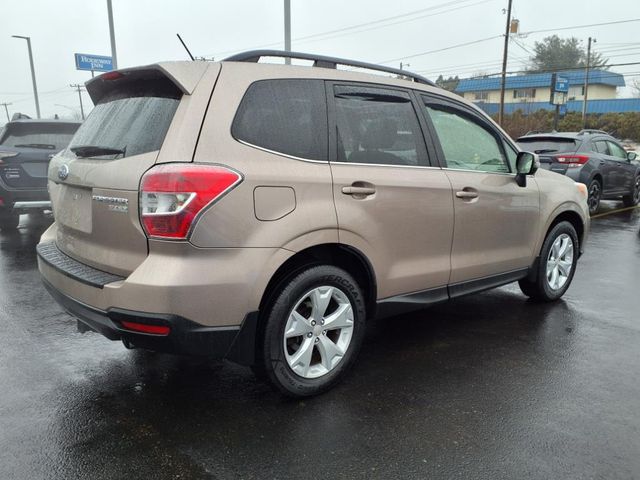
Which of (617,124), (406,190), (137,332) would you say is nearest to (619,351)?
(406,190)

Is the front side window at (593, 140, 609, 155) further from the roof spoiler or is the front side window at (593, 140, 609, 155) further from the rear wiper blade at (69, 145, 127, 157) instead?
the rear wiper blade at (69, 145, 127, 157)

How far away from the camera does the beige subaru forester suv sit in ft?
8.31

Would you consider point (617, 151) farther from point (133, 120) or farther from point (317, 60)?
point (133, 120)

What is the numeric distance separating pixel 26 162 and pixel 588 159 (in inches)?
388

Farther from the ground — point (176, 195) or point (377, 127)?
point (377, 127)

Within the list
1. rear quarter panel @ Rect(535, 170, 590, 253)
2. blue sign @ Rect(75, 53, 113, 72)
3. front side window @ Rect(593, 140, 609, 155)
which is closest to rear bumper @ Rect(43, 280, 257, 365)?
rear quarter panel @ Rect(535, 170, 590, 253)

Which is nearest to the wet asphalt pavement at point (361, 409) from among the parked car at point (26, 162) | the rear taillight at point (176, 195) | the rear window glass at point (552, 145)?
the rear taillight at point (176, 195)

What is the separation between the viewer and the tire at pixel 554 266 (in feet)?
15.5

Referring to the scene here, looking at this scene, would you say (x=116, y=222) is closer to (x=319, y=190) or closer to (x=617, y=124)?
(x=319, y=190)

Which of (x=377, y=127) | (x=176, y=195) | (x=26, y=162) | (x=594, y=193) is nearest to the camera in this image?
(x=176, y=195)

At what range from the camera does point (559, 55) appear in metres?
70.5

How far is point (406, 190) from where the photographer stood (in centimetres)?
334

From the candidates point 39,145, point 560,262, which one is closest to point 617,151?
point 560,262

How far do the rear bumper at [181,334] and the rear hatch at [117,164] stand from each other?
0.82ft
